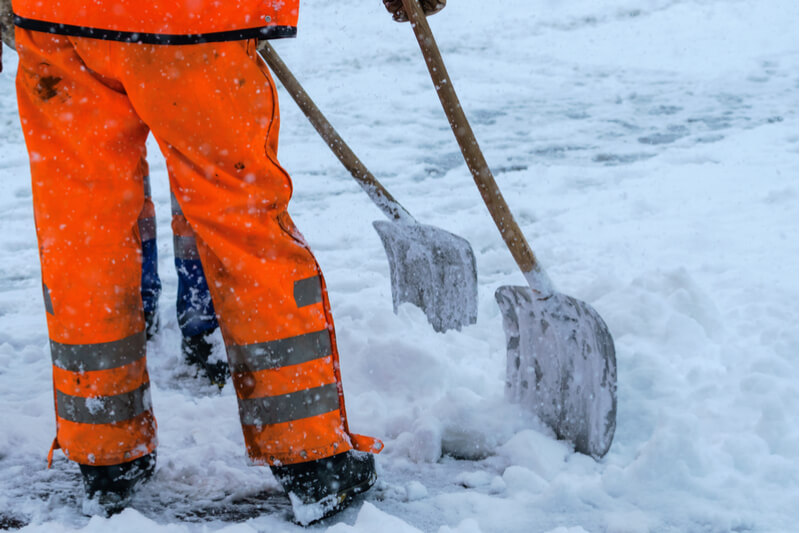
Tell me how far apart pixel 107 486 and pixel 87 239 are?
54 centimetres

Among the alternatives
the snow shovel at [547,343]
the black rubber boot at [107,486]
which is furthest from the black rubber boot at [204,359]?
the snow shovel at [547,343]

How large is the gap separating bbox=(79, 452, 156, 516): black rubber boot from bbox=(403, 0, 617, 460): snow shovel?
0.96 m

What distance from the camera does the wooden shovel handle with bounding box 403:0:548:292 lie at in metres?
2.01

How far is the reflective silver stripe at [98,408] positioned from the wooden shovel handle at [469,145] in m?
0.97

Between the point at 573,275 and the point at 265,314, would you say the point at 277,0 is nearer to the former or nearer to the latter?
the point at 265,314

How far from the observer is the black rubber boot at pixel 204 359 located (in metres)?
2.35

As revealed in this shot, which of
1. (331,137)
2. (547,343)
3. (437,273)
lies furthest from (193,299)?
(547,343)

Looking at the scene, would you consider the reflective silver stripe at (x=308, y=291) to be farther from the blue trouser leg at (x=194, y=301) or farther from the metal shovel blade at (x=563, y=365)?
the blue trouser leg at (x=194, y=301)

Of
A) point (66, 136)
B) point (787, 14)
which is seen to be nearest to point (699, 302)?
point (66, 136)

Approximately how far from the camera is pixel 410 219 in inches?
103

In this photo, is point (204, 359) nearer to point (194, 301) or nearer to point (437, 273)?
point (194, 301)

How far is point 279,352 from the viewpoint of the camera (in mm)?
1614

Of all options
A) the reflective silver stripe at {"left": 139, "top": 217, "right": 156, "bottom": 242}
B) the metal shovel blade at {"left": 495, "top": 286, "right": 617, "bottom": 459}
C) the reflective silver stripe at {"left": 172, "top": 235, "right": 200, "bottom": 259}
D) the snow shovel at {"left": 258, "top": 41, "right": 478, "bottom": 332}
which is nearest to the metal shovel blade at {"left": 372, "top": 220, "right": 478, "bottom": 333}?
the snow shovel at {"left": 258, "top": 41, "right": 478, "bottom": 332}

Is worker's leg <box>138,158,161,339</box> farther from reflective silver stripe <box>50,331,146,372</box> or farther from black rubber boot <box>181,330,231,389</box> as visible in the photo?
reflective silver stripe <box>50,331,146,372</box>
